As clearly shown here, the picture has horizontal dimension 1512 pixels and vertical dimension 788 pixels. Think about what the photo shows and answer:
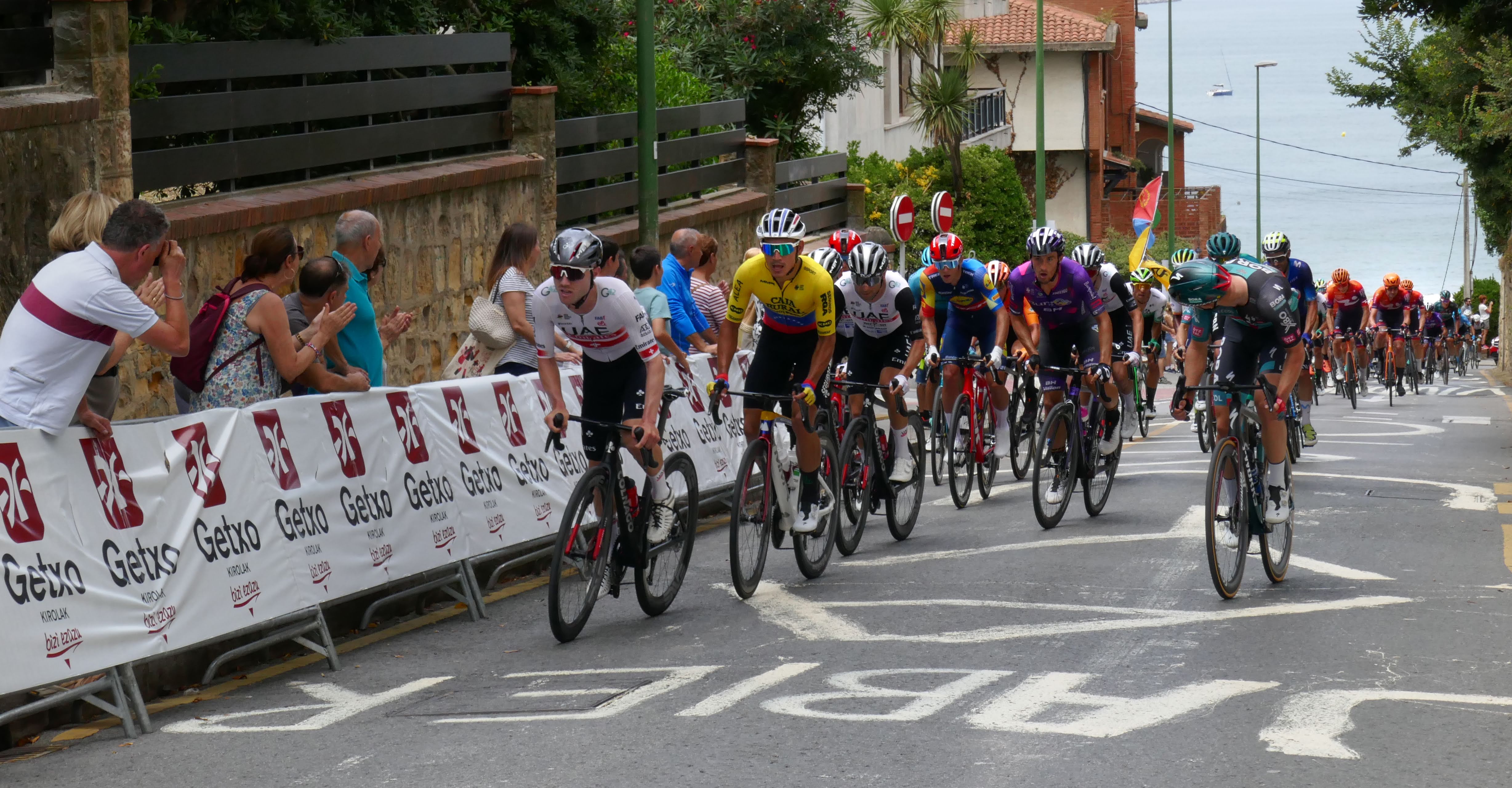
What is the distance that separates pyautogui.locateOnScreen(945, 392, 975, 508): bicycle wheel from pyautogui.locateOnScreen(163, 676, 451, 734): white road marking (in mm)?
5829

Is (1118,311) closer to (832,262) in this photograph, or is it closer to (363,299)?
(832,262)

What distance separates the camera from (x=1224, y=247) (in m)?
9.52

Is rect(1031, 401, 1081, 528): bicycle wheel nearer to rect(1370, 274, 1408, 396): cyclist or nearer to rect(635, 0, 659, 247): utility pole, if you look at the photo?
rect(635, 0, 659, 247): utility pole

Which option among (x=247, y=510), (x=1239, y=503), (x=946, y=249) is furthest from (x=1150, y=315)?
(x=247, y=510)

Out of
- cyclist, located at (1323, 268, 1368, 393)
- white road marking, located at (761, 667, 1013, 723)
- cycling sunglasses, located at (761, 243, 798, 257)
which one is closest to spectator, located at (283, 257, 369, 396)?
cycling sunglasses, located at (761, 243, 798, 257)

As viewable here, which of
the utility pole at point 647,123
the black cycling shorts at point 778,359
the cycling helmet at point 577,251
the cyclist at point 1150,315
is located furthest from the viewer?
the cyclist at point 1150,315

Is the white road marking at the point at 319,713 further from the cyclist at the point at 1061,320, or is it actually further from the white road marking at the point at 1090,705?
the cyclist at the point at 1061,320

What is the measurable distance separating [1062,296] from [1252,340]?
2734 millimetres

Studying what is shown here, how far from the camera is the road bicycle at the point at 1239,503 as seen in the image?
866 cm

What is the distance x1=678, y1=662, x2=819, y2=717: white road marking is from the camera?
6.60 meters

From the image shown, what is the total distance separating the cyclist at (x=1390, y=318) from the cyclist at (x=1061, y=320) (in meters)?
17.6

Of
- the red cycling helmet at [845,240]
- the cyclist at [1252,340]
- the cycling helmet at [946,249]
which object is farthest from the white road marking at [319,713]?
the red cycling helmet at [845,240]

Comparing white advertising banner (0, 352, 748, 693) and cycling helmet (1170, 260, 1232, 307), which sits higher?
cycling helmet (1170, 260, 1232, 307)

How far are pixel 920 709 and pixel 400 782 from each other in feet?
6.66
